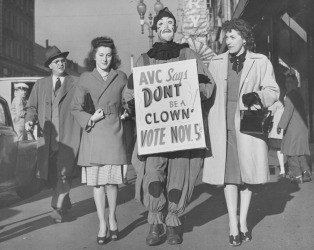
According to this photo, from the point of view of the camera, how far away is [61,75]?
546 cm

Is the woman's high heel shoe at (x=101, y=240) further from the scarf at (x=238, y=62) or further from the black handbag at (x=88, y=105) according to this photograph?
the scarf at (x=238, y=62)

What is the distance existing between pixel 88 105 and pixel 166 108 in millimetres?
729

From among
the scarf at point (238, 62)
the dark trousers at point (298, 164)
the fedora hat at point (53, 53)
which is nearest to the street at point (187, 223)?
the dark trousers at point (298, 164)

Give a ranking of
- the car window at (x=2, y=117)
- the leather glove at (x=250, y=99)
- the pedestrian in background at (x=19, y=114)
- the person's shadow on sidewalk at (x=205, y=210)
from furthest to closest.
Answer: the pedestrian in background at (x=19, y=114) < the car window at (x=2, y=117) < the person's shadow on sidewalk at (x=205, y=210) < the leather glove at (x=250, y=99)

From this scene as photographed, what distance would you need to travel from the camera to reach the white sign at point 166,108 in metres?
4.03

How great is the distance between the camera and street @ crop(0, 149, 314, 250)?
410cm

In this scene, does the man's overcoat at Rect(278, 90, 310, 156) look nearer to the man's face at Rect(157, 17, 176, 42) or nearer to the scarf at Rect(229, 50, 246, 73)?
the scarf at Rect(229, 50, 246, 73)

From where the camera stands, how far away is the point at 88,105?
4.37m

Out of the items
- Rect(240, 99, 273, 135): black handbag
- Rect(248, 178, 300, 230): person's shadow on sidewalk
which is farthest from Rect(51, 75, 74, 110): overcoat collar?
Rect(248, 178, 300, 230): person's shadow on sidewalk

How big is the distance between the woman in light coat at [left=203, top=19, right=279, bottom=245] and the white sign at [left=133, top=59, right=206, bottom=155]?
0.81 ft

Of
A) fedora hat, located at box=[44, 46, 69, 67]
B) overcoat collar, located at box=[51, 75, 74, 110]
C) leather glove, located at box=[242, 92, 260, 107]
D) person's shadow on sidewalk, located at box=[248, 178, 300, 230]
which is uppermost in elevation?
fedora hat, located at box=[44, 46, 69, 67]

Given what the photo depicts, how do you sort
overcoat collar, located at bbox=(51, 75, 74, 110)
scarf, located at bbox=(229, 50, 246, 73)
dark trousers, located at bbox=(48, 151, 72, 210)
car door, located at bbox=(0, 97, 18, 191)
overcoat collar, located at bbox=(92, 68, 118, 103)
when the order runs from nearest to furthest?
1. scarf, located at bbox=(229, 50, 246, 73)
2. overcoat collar, located at bbox=(92, 68, 118, 103)
3. dark trousers, located at bbox=(48, 151, 72, 210)
4. overcoat collar, located at bbox=(51, 75, 74, 110)
5. car door, located at bbox=(0, 97, 18, 191)

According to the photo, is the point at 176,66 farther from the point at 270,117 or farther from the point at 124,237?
the point at 124,237

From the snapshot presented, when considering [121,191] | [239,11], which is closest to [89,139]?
[121,191]
